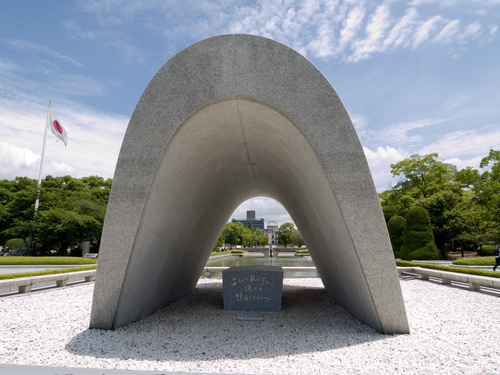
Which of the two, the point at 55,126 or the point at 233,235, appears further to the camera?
the point at 233,235

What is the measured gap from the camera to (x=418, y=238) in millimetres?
23344

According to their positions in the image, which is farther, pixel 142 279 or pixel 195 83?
pixel 142 279

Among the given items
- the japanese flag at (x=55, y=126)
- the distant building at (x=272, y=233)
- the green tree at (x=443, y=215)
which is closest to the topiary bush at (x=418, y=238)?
the green tree at (x=443, y=215)

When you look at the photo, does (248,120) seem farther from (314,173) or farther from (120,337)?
(120,337)

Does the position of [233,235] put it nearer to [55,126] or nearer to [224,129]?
[55,126]

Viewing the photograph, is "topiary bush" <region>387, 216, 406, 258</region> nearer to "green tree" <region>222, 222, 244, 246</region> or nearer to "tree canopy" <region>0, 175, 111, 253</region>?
"tree canopy" <region>0, 175, 111, 253</region>

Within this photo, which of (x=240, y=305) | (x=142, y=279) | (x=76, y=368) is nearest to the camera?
(x=76, y=368)

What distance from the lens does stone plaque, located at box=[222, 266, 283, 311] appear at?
284 inches

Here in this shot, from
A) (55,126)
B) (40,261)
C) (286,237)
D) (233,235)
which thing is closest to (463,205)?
(40,261)

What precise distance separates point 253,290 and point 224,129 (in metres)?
3.96

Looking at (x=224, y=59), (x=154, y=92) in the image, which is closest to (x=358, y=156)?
(x=224, y=59)

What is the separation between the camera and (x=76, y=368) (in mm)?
3695

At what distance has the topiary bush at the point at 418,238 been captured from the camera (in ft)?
75.4

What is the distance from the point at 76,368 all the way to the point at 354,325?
470cm
